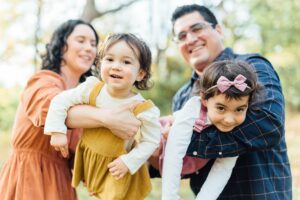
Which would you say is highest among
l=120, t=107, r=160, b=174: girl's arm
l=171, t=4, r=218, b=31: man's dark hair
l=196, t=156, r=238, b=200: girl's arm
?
l=171, t=4, r=218, b=31: man's dark hair

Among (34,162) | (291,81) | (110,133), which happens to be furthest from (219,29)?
(291,81)

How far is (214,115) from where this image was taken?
215 cm

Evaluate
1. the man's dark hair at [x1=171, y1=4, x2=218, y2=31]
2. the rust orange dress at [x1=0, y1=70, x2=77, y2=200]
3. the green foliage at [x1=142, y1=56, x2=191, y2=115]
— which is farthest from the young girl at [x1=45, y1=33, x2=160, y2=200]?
the green foliage at [x1=142, y1=56, x2=191, y2=115]

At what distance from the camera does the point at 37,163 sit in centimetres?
241

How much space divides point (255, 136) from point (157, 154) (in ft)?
2.10

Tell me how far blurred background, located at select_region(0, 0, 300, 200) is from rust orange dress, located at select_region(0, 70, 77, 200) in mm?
4763

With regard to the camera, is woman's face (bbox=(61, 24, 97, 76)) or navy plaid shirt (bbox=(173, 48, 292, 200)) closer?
navy plaid shirt (bbox=(173, 48, 292, 200))

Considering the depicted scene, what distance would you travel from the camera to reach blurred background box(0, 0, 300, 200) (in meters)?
9.60

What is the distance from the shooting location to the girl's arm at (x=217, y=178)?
7.22ft

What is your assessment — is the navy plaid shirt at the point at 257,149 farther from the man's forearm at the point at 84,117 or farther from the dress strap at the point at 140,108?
→ the man's forearm at the point at 84,117

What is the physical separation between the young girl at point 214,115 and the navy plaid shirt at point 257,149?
0.18 ft

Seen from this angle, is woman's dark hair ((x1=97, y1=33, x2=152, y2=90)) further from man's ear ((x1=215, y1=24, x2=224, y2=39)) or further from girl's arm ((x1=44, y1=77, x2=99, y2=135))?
man's ear ((x1=215, y1=24, x2=224, y2=39))

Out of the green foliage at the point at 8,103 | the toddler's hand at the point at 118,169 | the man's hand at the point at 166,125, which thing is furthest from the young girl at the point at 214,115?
the green foliage at the point at 8,103

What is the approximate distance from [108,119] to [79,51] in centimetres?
83
